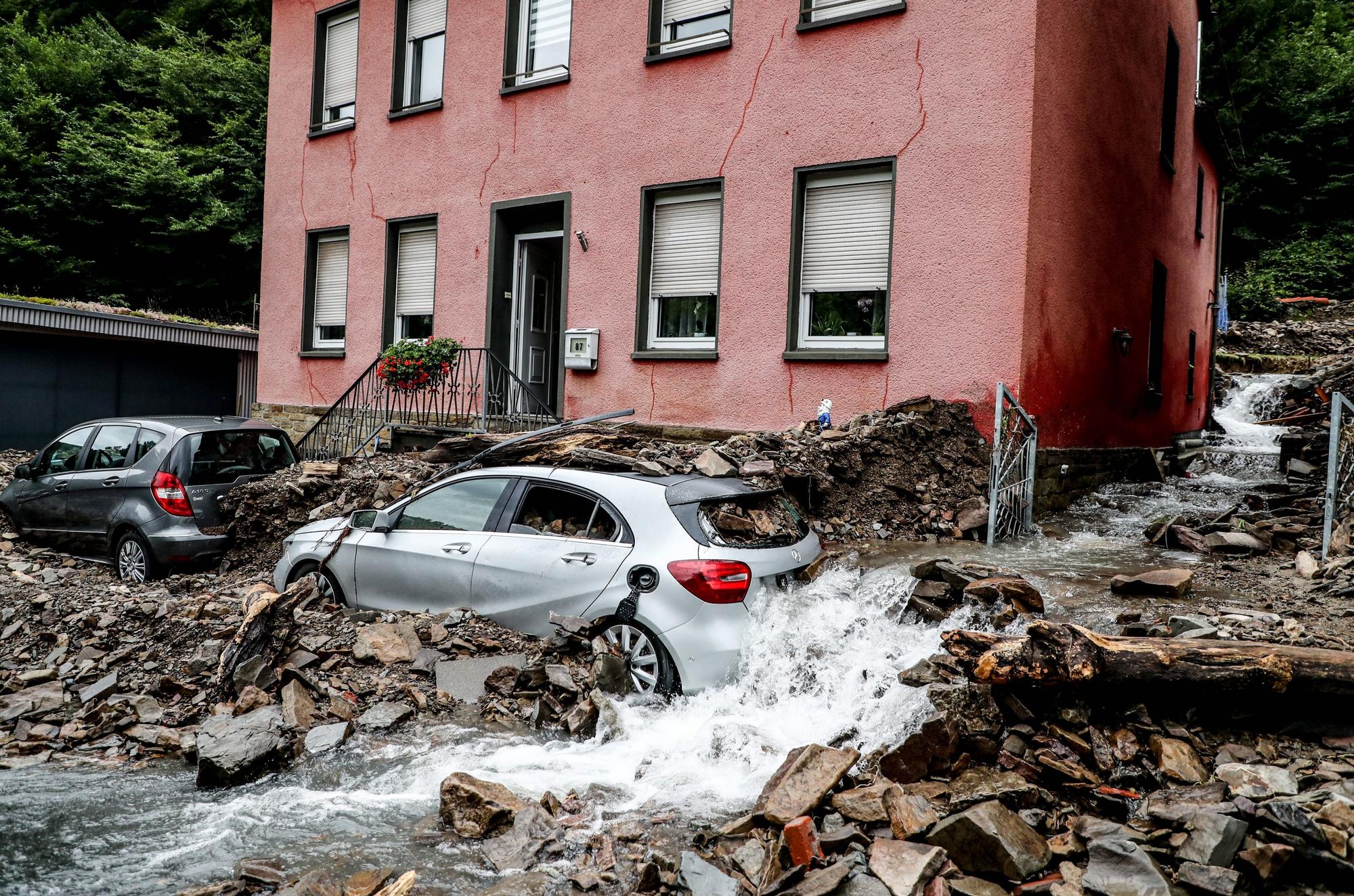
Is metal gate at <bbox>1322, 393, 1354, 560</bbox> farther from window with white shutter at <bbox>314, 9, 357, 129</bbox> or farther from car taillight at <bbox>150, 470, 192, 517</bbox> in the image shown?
window with white shutter at <bbox>314, 9, 357, 129</bbox>

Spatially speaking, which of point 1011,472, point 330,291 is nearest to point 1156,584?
point 1011,472

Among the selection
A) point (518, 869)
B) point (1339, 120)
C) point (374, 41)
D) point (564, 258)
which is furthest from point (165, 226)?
point (1339, 120)

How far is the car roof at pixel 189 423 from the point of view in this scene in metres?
9.51

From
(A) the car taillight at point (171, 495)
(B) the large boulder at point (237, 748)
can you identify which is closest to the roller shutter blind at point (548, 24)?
→ (A) the car taillight at point (171, 495)

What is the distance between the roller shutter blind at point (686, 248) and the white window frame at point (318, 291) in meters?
5.76

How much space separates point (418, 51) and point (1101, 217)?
9929mm

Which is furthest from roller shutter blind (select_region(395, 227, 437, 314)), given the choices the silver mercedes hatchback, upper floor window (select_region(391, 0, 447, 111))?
the silver mercedes hatchback

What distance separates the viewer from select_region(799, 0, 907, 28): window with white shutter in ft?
32.3

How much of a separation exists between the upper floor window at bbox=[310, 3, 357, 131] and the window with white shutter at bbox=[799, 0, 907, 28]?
7726 mm

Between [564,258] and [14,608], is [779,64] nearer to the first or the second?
[564,258]

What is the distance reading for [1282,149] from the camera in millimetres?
30031

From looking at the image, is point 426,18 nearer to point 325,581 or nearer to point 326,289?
point 326,289

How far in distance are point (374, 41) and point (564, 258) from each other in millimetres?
5331

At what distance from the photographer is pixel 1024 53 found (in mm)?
9102
